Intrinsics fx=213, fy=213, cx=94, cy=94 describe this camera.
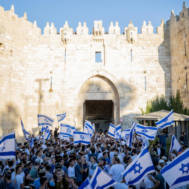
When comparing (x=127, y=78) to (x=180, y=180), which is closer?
(x=180, y=180)

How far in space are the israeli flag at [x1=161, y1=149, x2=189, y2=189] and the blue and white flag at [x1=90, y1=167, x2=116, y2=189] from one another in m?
1.24

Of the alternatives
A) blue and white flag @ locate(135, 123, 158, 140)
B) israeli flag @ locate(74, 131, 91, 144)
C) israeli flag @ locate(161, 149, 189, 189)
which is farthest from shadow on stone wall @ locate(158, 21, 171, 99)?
israeli flag @ locate(161, 149, 189, 189)

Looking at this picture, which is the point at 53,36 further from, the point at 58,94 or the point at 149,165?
the point at 149,165

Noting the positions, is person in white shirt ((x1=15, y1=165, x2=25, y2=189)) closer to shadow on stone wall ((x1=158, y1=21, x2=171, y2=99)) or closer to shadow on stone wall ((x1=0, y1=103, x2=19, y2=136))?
shadow on stone wall ((x1=0, y1=103, x2=19, y2=136))

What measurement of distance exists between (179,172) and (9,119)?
16.7 meters

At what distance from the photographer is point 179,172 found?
4.35 meters

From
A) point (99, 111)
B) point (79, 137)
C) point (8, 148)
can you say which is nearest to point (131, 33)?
point (99, 111)

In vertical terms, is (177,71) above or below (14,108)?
above

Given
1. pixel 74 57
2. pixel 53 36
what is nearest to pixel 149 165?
pixel 74 57

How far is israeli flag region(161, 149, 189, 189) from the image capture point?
14.1 feet

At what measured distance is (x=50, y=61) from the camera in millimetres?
21328

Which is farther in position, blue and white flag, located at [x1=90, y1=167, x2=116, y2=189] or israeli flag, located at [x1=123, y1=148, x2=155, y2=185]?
israeli flag, located at [x1=123, y1=148, x2=155, y2=185]

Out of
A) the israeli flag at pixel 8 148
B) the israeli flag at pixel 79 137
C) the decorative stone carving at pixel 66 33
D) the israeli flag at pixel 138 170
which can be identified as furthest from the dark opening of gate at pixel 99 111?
the israeli flag at pixel 138 170

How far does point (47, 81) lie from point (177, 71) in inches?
488
